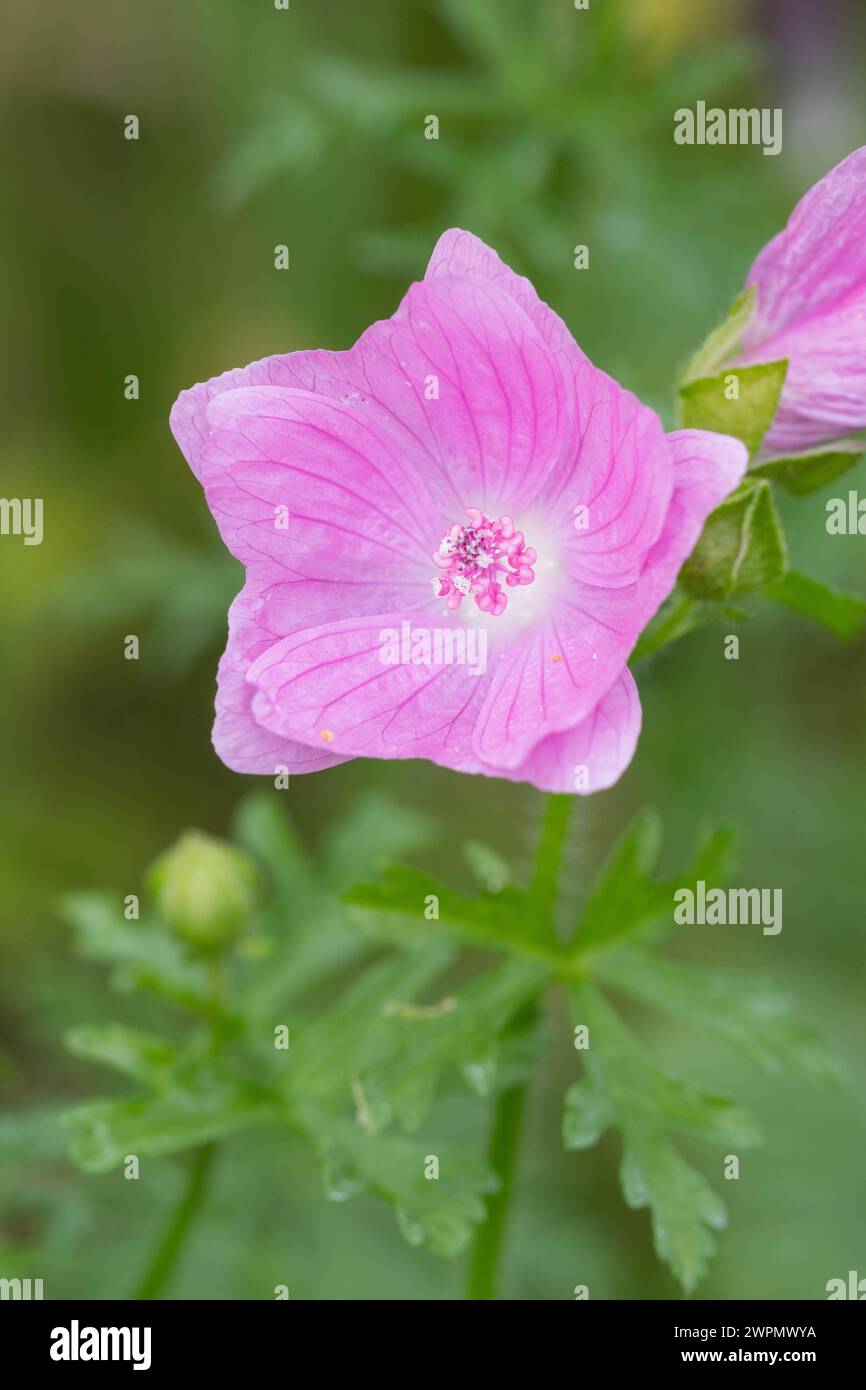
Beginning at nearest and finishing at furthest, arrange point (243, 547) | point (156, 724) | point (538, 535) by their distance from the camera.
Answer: point (243, 547)
point (538, 535)
point (156, 724)

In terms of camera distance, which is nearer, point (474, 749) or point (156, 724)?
point (474, 749)

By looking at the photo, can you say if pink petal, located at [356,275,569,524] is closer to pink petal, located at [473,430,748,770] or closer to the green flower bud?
pink petal, located at [473,430,748,770]

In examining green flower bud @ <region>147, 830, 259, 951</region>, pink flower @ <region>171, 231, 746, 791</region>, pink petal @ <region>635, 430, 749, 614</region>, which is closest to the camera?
pink petal @ <region>635, 430, 749, 614</region>

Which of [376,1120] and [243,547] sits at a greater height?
[243,547]

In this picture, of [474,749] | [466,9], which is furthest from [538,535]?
[466,9]

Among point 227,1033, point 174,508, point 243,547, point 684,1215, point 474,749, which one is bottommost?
point 684,1215

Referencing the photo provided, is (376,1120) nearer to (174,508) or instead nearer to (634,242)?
(634,242)

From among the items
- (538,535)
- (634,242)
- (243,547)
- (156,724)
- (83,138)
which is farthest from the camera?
(83,138)

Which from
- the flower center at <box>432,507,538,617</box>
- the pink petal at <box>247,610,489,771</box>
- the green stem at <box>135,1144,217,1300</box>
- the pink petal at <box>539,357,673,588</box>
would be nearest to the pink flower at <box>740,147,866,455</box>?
the pink petal at <box>539,357,673,588</box>

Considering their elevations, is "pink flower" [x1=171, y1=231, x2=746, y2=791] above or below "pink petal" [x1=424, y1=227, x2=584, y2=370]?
below
